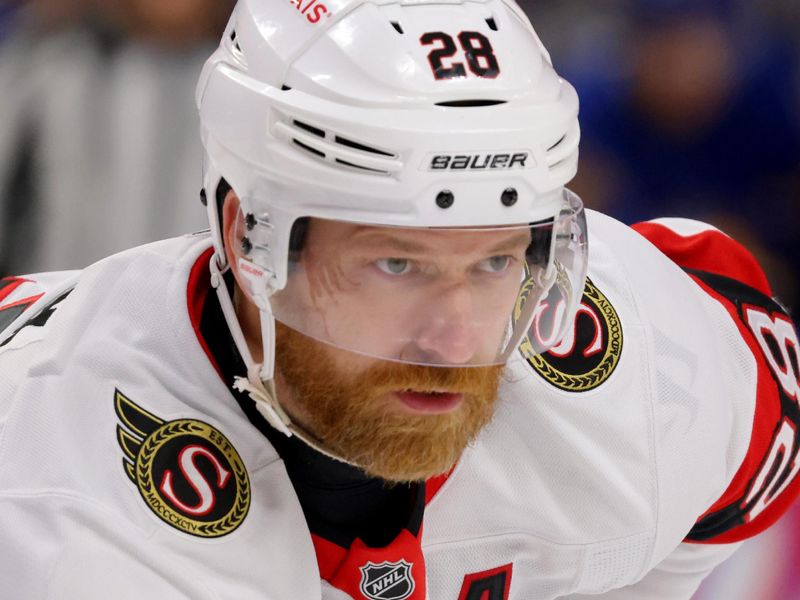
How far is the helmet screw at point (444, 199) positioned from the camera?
4.10ft

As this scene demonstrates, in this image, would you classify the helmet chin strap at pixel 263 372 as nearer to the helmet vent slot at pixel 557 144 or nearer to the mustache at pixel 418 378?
the mustache at pixel 418 378

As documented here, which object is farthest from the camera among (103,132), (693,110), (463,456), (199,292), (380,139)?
(693,110)

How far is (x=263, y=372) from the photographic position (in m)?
1.36

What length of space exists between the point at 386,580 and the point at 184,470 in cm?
28

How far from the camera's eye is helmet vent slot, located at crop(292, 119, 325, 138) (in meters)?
1.26

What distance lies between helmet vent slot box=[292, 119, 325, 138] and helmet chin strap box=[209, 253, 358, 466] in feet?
0.62

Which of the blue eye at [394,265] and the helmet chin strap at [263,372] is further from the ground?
the blue eye at [394,265]

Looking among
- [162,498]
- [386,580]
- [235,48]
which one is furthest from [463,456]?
[235,48]

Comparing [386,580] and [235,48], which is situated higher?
[235,48]

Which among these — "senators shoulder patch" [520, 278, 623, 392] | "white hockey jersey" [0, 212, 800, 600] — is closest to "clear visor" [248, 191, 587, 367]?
"white hockey jersey" [0, 212, 800, 600]

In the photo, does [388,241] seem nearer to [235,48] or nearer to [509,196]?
[509,196]

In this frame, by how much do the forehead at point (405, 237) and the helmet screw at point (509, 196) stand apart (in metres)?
0.03

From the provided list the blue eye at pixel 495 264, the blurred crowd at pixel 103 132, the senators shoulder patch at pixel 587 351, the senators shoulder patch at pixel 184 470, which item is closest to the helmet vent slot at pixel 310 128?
the blue eye at pixel 495 264

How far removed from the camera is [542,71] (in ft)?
4.45
